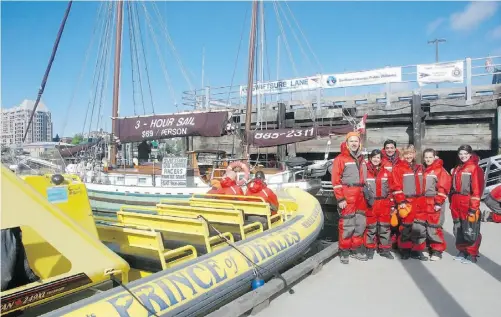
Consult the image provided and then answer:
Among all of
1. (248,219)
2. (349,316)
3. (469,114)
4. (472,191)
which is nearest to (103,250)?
(349,316)

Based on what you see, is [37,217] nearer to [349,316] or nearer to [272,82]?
[349,316]

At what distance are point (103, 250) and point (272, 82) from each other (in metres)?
17.7

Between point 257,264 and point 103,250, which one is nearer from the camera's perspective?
point 103,250

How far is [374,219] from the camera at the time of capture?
18.6ft

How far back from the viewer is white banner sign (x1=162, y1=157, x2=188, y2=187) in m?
11.3

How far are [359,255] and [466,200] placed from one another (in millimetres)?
1662

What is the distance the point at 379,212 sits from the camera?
5.68 m

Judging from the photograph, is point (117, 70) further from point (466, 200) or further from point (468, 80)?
point (466, 200)

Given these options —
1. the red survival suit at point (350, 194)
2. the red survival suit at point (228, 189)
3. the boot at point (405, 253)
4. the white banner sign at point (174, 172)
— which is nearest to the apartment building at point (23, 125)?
A: the white banner sign at point (174, 172)

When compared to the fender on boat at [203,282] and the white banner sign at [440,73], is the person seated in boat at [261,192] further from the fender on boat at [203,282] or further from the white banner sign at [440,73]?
the white banner sign at [440,73]

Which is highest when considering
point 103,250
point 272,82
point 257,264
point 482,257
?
point 272,82

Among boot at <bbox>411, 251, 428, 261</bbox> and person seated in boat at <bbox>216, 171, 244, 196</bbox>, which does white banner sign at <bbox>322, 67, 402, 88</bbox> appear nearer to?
person seated in boat at <bbox>216, 171, 244, 196</bbox>

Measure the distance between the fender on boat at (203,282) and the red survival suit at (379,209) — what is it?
39.4 inches

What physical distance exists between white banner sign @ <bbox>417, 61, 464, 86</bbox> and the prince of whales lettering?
45.4ft
